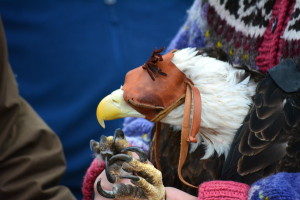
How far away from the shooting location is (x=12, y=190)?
1284 millimetres

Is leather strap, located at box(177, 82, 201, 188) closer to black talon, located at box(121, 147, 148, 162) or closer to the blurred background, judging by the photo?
black talon, located at box(121, 147, 148, 162)

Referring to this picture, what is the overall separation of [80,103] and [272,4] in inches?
50.9

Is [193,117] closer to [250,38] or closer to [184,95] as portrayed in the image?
[184,95]

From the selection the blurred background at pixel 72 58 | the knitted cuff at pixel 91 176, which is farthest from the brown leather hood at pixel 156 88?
the blurred background at pixel 72 58

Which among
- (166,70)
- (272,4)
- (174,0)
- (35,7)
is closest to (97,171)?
(166,70)

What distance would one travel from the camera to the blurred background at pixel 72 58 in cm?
201

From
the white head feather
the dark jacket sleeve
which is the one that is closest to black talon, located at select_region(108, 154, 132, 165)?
the white head feather

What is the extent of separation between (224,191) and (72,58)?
144 centimetres

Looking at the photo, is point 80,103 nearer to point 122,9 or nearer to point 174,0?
point 122,9

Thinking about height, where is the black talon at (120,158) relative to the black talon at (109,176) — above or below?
above

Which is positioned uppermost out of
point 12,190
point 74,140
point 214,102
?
point 214,102

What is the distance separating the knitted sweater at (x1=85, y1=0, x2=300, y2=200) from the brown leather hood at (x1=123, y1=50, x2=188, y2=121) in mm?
174

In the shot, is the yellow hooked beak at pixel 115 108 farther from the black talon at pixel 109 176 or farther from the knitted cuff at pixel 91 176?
the knitted cuff at pixel 91 176

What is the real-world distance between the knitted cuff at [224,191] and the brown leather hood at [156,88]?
164 mm
